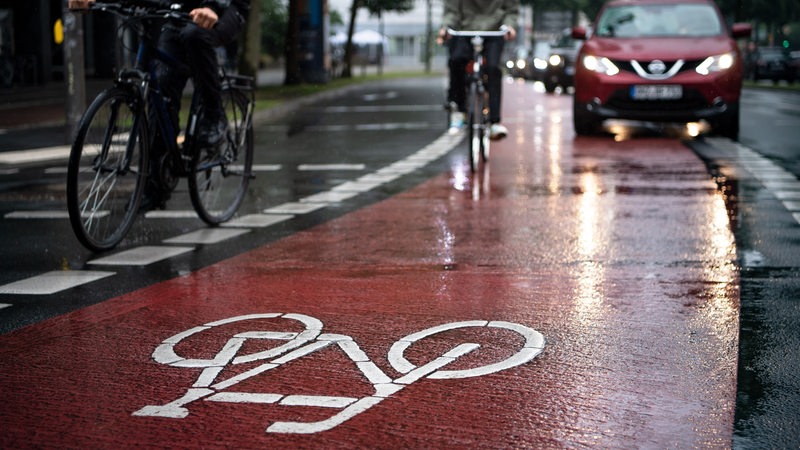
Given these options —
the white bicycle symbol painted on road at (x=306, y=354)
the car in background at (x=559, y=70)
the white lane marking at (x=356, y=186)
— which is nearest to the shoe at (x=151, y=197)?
the white bicycle symbol painted on road at (x=306, y=354)

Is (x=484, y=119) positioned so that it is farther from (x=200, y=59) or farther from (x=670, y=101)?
(x=200, y=59)

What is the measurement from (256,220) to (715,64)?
29.0ft

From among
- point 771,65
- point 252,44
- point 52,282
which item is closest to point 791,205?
point 52,282

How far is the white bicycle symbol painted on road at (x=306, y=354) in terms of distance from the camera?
12.9 ft

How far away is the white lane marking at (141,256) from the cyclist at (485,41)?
504 centimetres

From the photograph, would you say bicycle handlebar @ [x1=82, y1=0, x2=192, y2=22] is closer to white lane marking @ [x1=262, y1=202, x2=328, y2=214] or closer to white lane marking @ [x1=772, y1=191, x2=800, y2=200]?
white lane marking @ [x1=262, y1=202, x2=328, y2=214]

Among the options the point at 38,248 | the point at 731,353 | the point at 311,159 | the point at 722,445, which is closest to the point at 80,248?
the point at 38,248

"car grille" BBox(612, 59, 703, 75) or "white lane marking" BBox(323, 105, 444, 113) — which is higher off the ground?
"car grille" BBox(612, 59, 703, 75)

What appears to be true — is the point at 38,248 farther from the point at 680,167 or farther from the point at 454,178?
the point at 680,167

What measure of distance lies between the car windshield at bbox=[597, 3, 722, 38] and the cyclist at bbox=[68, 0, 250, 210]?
10.1 metres

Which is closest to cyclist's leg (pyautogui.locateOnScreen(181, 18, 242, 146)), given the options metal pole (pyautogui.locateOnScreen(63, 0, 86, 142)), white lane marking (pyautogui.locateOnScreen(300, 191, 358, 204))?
white lane marking (pyautogui.locateOnScreen(300, 191, 358, 204))

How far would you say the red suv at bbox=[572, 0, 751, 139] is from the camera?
50.6ft

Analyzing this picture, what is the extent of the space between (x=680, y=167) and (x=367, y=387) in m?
8.22

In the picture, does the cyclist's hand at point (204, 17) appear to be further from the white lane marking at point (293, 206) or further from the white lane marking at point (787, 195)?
the white lane marking at point (787, 195)
